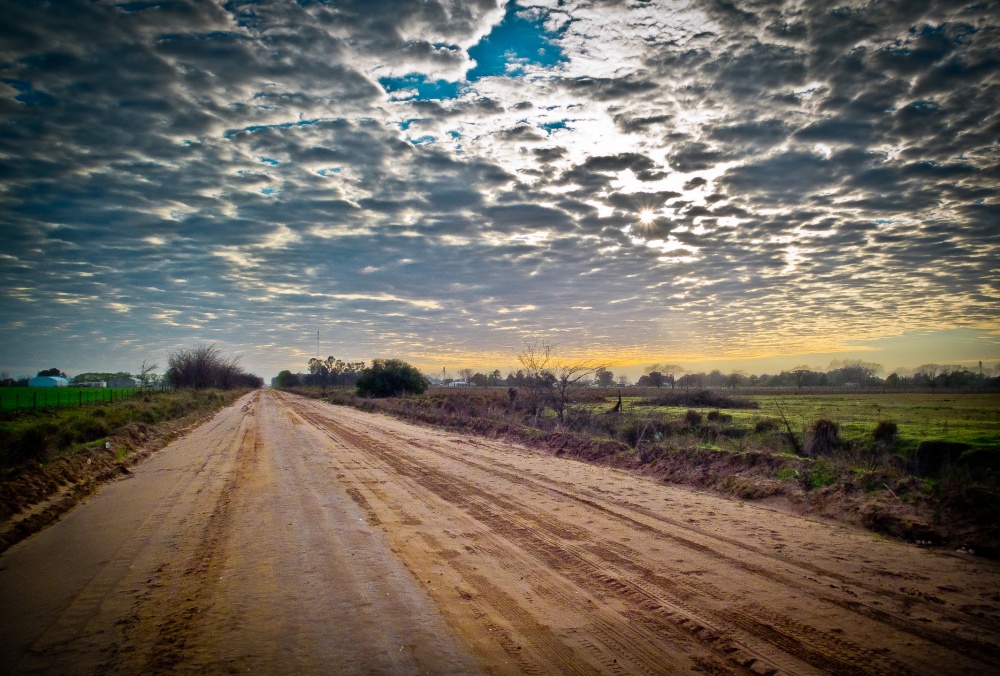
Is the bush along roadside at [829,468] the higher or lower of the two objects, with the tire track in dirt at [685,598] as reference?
higher

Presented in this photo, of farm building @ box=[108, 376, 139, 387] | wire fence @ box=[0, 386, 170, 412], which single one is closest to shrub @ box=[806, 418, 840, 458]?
wire fence @ box=[0, 386, 170, 412]

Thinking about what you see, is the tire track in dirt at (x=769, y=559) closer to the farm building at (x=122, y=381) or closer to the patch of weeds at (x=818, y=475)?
the patch of weeds at (x=818, y=475)

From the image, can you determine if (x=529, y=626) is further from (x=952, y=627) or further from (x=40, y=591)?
(x=40, y=591)

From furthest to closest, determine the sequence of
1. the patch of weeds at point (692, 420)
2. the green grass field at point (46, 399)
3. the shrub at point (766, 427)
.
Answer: the green grass field at point (46, 399)
the patch of weeds at point (692, 420)
the shrub at point (766, 427)

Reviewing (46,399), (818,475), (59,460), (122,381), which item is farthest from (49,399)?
(122,381)

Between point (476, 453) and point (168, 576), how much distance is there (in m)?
11.0

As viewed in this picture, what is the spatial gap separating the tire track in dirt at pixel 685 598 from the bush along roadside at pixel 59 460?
7.08 m

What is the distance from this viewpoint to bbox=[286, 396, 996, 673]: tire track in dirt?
4180 millimetres

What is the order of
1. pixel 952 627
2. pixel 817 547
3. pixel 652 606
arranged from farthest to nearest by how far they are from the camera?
pixel 817 547 → pixel 652 606 → pixel 952 627

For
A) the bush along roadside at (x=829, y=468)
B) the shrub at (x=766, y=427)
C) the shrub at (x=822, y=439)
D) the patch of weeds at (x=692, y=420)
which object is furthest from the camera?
the patch of weeds at (x=692, y=420)

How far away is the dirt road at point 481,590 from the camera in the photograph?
419 cm

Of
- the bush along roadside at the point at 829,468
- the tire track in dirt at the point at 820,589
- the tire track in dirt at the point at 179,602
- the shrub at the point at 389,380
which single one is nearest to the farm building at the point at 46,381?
the shrub at the point at 389,380

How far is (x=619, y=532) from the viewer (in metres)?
7.64

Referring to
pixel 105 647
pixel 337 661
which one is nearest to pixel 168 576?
pixel 105 647
